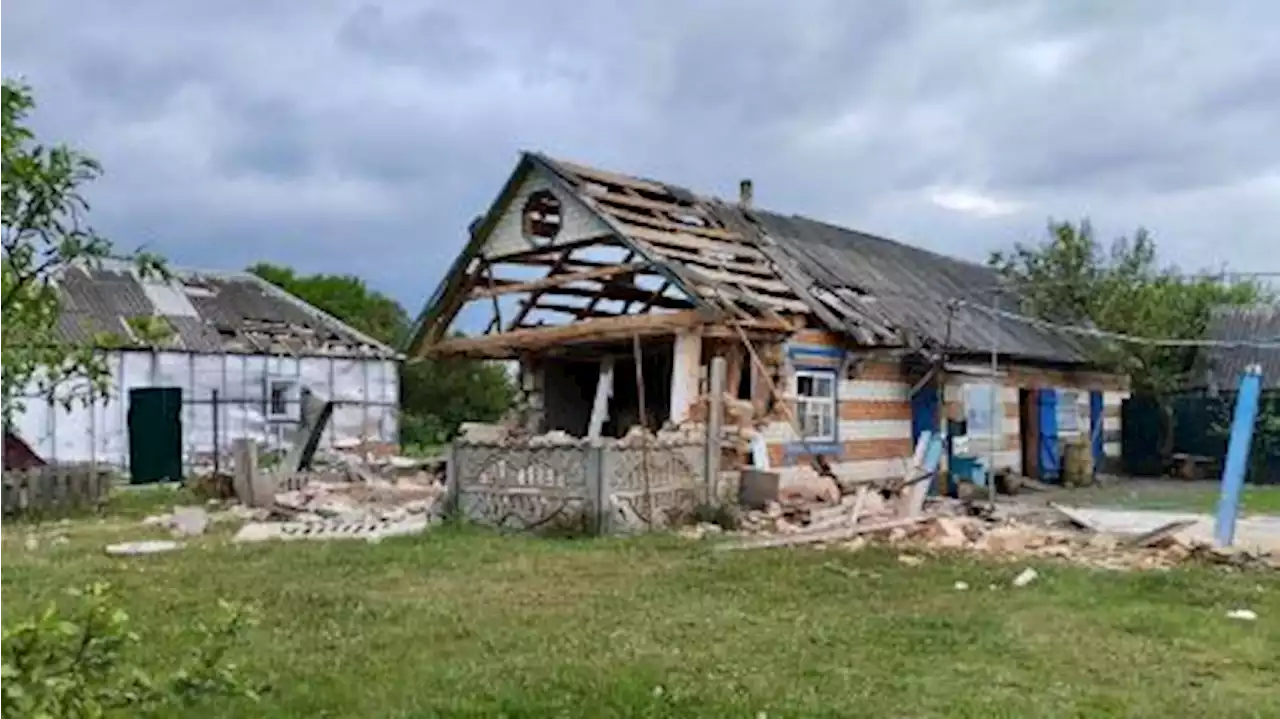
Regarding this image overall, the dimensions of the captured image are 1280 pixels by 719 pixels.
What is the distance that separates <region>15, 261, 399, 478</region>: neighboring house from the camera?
29750mm

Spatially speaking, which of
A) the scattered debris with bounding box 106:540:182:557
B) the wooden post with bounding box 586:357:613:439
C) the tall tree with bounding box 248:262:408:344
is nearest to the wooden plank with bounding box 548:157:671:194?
the wooden post with bounding box 586:357:613:439

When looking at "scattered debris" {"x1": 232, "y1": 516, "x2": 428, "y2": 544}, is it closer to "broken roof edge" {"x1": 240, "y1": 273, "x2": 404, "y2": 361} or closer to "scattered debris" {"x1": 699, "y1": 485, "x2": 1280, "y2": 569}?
"scattered debris" {"x1": 699, "y1": 485, "x2": 1280, "y2": 569}

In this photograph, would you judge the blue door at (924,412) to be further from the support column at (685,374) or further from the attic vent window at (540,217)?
the attic vent window at (540,217)

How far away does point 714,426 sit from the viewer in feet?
56.6

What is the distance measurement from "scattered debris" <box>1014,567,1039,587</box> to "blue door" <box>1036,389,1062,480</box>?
15.4 m

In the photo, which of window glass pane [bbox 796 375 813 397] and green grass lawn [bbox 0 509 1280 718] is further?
window glass pane [bbox 796 375 813 397]

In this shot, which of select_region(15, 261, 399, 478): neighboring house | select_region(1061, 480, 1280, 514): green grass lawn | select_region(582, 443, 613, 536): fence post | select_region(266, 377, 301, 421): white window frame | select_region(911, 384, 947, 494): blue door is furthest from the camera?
select_region(266, 377, 301, 421): white window frame

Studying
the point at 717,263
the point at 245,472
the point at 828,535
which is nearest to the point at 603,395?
the point at 717,263

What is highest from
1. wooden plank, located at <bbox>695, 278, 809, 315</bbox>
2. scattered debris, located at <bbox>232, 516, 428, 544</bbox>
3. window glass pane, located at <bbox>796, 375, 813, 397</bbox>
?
wooden plank, located at <bbox>695, 278, 809, 315</bbox>

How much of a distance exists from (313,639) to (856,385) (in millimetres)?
13385

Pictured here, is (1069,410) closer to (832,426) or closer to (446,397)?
(832,426)

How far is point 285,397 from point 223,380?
6.31ft

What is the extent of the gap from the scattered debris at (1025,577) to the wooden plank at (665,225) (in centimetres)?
912

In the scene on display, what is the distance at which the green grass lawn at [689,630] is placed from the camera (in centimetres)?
708
